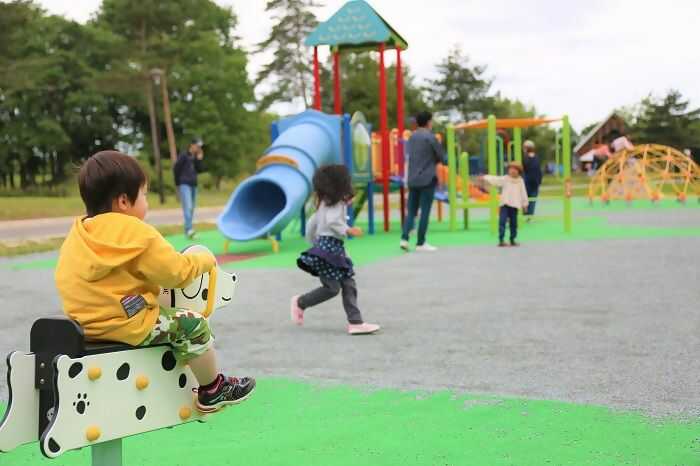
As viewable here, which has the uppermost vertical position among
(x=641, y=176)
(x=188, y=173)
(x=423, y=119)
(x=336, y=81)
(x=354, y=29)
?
(x=354, y=29)

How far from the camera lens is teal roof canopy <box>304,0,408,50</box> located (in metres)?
16.3

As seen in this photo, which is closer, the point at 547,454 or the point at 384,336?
the point at 547,454

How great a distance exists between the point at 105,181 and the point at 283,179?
10.7 meters

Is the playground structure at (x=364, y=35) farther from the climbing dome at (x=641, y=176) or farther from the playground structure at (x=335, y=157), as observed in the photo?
the climbing dome at (x=641, y=176)

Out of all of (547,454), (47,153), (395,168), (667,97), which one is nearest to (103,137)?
(47,153)

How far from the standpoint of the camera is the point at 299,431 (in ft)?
12.1

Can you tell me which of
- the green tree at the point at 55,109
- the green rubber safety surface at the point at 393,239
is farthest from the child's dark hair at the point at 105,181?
the green tree at the point at 55,109

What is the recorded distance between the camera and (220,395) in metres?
2.81

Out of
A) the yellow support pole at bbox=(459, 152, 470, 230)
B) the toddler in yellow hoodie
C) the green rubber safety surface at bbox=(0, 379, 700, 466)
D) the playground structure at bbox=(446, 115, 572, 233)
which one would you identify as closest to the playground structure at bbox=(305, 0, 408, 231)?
the playground structure at bbox=(446, 115, 572, 233)

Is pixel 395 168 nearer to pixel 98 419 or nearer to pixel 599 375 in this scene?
pixel 599 375

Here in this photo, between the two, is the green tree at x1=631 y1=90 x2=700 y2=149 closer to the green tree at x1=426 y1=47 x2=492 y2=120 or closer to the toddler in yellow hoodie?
the green tree at x1=426 y1=47 x2=492 y2=120

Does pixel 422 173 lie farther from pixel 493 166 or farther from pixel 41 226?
pixel 41 226

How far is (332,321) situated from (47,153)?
48.5 m

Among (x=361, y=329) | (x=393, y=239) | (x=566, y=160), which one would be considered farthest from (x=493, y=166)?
(x=361, y=329)
